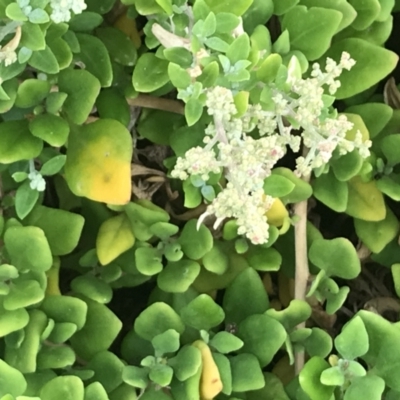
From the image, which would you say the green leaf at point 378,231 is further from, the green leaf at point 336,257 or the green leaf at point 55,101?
the green leaf at point 55,101

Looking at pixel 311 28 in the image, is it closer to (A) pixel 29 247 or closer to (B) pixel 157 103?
(B) pixel 157 103

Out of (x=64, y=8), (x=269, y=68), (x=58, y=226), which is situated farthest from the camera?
(x=58, y=226)

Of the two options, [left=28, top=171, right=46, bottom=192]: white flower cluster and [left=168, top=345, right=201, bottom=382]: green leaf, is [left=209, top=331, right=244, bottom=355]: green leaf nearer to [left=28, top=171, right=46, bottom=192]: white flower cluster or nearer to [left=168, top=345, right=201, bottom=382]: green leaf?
[left=168, top=345, right=201, bottom=382]: green leaf

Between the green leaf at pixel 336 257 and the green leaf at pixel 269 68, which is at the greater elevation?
the green leaf at pixel 269 68

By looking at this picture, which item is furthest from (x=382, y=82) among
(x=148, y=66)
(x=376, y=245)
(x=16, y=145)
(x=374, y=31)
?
(x=16, y=145)

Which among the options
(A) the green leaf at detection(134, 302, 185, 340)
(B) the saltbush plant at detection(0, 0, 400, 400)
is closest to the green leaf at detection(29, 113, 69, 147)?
(B) the saltbush plant at detection(0, 0, 400, 400)

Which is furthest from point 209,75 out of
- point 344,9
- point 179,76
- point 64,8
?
point 344,9

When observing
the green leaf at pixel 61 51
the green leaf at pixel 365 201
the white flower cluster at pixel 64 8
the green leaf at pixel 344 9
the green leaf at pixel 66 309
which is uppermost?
the white flower cluster at pixel 64 8

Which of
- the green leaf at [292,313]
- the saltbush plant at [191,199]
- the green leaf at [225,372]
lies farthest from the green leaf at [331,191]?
the green leaf at [225,372]
